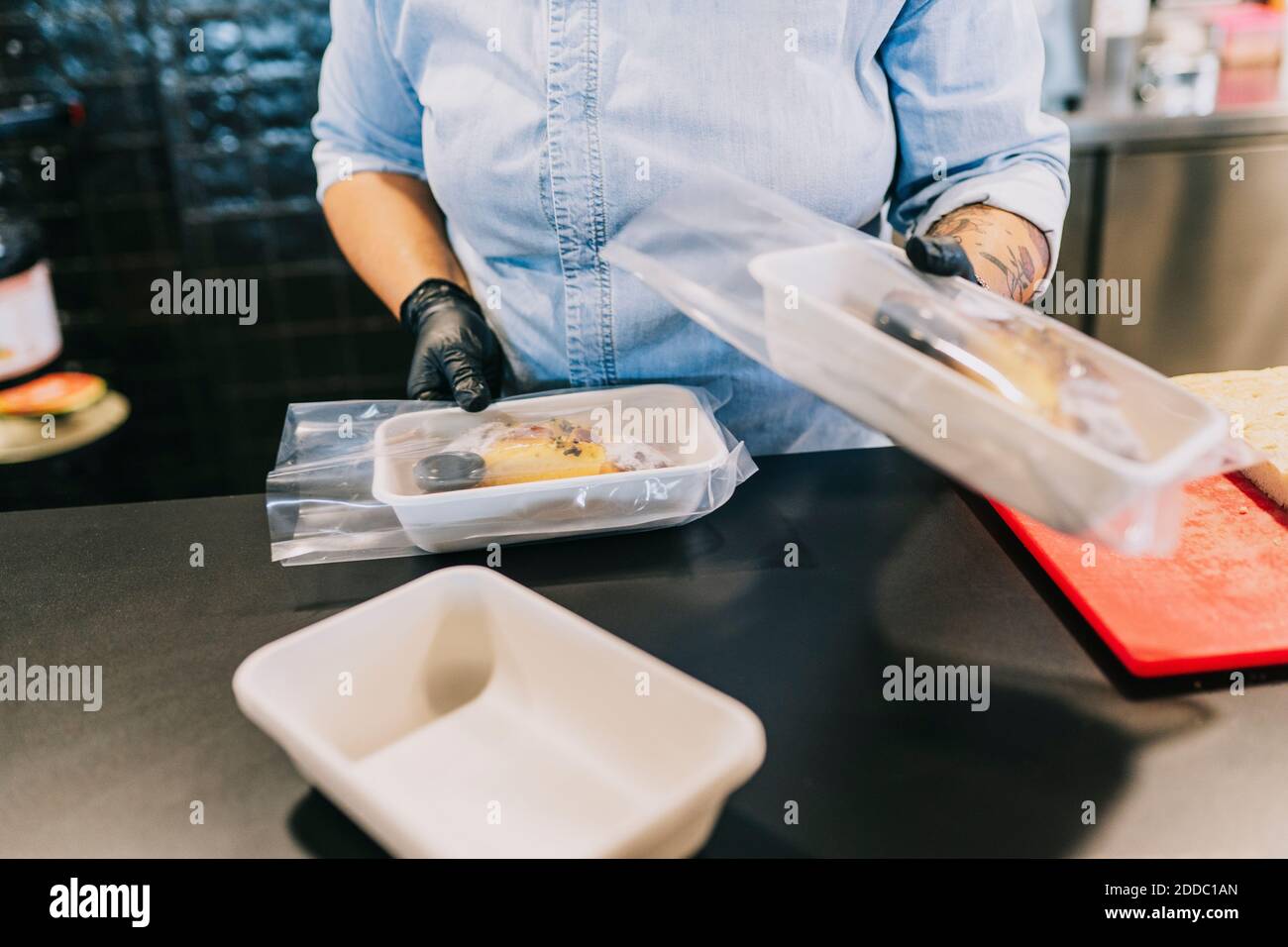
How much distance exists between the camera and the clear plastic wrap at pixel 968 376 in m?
0.67

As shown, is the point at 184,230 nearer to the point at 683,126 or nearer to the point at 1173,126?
the point at 683,126

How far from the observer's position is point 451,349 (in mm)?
1155

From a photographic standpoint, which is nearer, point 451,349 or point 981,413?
point 981,413

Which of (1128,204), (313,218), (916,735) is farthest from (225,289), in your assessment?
(916,735)

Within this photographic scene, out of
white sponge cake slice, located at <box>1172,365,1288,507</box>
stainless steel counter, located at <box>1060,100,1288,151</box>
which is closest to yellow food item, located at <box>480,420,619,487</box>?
white sponge cake slice, located at <box>1172,365,1288,507</box>

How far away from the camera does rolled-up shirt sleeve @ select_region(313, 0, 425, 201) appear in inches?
50.3

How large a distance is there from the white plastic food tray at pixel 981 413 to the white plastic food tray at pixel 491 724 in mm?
230

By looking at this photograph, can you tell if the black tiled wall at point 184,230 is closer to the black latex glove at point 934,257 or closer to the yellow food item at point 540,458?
the yellow food item at point 540,458

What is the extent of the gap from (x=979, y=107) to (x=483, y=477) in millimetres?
667

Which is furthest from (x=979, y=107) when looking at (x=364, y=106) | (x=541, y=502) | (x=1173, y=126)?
(x=1173, y=126)

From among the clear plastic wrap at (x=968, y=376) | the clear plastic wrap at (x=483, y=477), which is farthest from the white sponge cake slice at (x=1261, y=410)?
the clear plastic wrap at (x=483, y=477)

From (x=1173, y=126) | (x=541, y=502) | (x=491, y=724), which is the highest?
(x=1173, y=126)

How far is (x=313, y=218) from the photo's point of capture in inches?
100

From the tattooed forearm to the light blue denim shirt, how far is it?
2 cm
